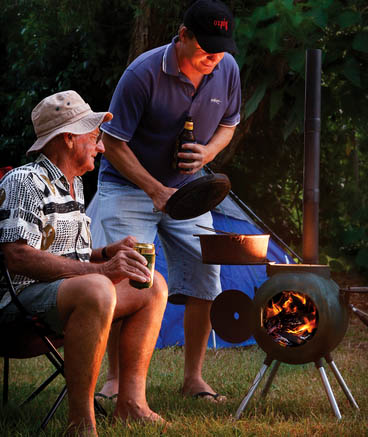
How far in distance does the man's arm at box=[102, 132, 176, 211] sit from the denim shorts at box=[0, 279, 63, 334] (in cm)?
85

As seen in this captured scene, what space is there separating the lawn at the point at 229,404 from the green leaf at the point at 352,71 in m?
2.10

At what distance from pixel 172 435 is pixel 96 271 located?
715 mm

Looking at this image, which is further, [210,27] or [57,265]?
[210,27]

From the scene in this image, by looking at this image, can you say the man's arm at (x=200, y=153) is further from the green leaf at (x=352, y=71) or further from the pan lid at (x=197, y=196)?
the green leaf at (x=352, y=71)

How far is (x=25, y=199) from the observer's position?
7.91 feet

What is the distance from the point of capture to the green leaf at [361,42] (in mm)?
5176

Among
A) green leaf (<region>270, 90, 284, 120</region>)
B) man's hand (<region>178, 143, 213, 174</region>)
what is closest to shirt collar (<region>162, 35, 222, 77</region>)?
man's hand (<region>178, 143, 213, 174</region>)

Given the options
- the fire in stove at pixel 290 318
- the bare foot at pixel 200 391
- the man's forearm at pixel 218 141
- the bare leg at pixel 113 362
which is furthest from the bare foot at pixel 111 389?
the man's forearm at pixel 218 141

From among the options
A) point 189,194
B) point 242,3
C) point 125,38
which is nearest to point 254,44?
point 242,3

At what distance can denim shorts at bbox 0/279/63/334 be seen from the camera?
238 cm

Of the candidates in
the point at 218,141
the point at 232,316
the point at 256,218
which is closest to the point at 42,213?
the point at 232,316

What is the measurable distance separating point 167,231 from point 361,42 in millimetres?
2707

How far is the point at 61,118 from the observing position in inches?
102

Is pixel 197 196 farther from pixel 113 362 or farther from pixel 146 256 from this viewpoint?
pixel 113 362
